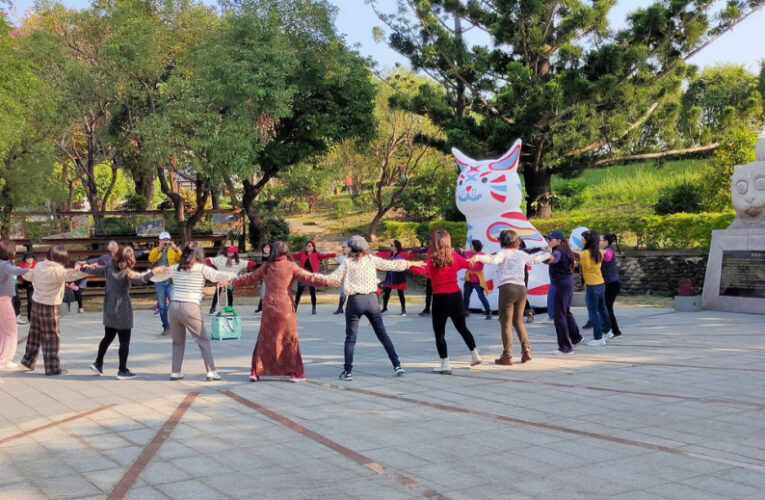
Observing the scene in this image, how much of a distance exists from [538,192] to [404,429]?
19567 millimetres

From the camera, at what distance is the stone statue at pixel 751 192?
14.6 m

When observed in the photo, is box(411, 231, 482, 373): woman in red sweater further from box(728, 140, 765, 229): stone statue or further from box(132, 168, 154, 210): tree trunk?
box(132, 168, 154, 210): tree trunk

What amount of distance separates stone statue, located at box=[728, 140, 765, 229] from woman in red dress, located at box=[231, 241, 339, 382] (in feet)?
32.6

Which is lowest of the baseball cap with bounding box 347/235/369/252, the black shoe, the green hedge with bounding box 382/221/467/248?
the black shoe

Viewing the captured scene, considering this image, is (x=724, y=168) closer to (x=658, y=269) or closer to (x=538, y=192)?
(x=658, y=269)

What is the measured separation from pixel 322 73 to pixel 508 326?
16435 mm

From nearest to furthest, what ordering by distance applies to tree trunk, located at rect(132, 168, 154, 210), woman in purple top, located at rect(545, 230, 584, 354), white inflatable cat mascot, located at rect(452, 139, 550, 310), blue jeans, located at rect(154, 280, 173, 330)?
woman in purple top, located at rect(545, 230, 584, 354) < blue jeans, located at rect(154, 280, 173, 330) < white inflatable cat mascot, located at rect(452, 139, 550, 310) < tree trunk, located at rect(132, 168, 154, 210)

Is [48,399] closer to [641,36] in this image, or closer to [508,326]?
[508,326]

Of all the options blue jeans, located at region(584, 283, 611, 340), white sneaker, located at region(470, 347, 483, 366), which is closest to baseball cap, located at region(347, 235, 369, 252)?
white sneaker, located at region(470, 347, 483, 366)

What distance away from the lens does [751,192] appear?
48.2ft

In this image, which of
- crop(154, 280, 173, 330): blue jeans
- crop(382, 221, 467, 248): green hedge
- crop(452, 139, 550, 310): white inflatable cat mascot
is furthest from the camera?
crop(382, 221, 467, 248): green hedge

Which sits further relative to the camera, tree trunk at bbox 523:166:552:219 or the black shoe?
tree trunk at bbox 523:166:552:219

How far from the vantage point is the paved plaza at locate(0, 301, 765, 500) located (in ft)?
15.7

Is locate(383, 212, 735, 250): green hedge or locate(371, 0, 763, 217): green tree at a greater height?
locate(371, 0, 763, 217): green tree
